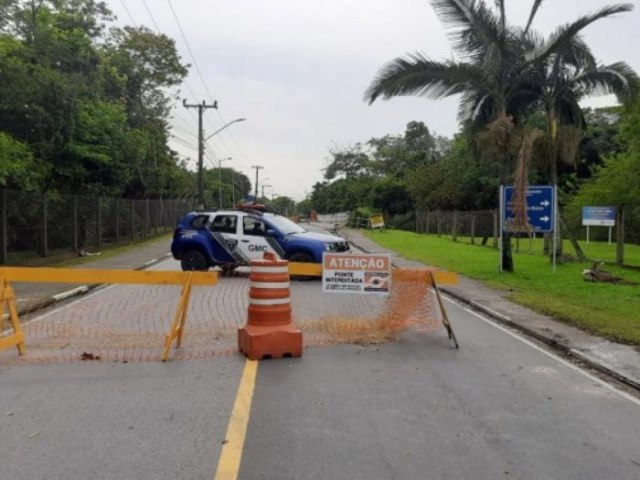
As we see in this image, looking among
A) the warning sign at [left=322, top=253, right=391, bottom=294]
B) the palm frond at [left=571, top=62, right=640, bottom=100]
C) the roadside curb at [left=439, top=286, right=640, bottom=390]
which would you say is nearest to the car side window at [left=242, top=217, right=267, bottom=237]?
the roadside curb at [left=439, top=286, right=640, bottom=390]

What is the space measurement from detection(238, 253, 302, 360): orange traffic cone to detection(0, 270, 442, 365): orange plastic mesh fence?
544mm

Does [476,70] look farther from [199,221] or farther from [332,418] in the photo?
[332,418]

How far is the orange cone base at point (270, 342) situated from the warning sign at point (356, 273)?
1193mm

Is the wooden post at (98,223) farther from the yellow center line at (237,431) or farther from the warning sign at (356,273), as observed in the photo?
the yellow center line at (237,431)

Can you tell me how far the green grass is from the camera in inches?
400

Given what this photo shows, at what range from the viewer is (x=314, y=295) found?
13203mm

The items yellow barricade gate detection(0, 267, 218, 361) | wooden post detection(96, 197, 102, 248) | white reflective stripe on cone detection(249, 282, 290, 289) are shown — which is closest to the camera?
white reflective stripe on cone detection(249, 282, 290, 289)

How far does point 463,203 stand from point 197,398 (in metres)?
50.2

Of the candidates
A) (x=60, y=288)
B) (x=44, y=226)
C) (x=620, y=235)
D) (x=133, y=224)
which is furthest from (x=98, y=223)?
(x=620, y=235)

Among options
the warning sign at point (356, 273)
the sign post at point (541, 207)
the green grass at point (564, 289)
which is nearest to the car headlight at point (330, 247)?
the green grass at point (564, 289)

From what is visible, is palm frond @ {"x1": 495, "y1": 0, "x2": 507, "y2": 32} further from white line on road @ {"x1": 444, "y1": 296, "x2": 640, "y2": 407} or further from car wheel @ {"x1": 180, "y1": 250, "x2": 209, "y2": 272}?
car wheel @ {"x1": 180, "y1": 250, "x2": 209, "y2": 272}

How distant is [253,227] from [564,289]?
757 centimetres

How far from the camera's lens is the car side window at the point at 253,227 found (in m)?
16.3

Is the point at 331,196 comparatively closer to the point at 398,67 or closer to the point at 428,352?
the point at 398,67
